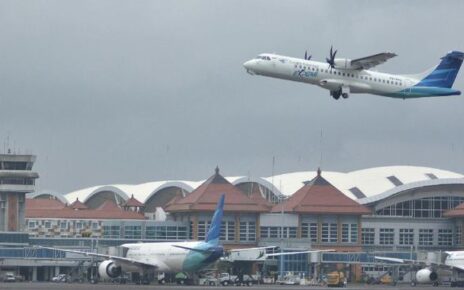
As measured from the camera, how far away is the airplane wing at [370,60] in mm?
133250

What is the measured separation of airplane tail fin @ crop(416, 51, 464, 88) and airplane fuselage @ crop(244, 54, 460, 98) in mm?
574

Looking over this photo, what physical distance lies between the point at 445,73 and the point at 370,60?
757cm

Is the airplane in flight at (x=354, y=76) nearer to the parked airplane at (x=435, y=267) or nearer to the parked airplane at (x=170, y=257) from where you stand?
the parked airplane at (x=170, y=257)

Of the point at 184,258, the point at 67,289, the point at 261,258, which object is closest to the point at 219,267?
the point at 261,258

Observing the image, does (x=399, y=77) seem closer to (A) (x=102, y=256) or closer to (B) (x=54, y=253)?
(A) (x=102, y=256)

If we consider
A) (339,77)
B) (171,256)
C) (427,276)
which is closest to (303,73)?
(339,77)

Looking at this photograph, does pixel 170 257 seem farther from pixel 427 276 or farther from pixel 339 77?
pixel 339 77

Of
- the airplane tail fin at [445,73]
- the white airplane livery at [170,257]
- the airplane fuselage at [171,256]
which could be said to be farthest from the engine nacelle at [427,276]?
the airplane tail fin at [445,73]

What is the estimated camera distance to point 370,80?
439 feet

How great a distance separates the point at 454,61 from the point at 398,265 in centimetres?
6309

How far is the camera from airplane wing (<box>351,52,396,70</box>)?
437 feet

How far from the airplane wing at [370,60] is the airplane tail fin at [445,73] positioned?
3.94 meters

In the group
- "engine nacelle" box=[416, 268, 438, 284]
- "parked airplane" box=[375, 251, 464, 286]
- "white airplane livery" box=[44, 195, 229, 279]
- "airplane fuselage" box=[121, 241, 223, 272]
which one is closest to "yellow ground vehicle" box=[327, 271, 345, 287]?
"white airplane livery" box=[44, 195, 229, 279]

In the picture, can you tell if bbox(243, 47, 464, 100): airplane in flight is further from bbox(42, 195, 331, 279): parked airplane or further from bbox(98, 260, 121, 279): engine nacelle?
bbox(98, 260, 121, 279): engine nacelle
